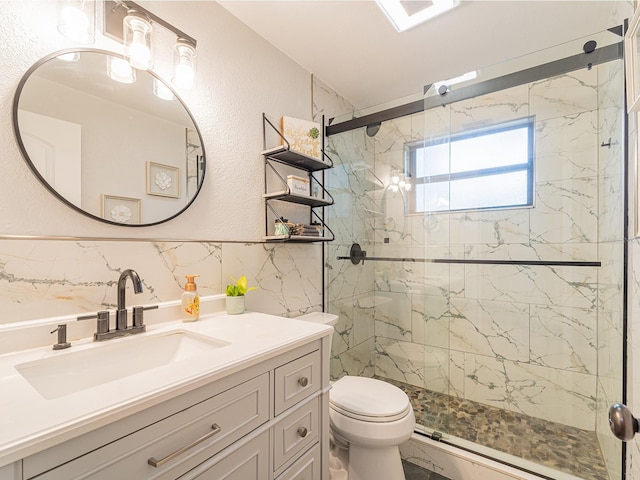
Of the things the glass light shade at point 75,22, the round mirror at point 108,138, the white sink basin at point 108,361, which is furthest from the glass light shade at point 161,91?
the white sink basin at point 108,361

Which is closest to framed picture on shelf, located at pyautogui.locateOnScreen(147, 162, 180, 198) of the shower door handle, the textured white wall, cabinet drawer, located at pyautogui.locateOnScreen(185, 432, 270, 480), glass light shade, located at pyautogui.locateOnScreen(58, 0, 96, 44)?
the textured white wall

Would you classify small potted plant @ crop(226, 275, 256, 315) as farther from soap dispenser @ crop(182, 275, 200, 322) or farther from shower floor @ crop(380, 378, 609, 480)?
shower floor @ crop(380, 378, 609, 480)

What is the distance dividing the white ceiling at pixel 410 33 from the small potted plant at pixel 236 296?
141 cm

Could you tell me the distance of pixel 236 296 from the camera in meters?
1.38

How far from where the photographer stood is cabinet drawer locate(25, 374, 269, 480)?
0.55m

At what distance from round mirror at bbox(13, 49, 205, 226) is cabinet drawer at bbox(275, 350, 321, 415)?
79 centimetres

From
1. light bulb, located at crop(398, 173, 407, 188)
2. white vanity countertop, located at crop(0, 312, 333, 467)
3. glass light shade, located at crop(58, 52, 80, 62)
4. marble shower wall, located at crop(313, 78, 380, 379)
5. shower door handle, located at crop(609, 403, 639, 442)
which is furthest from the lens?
light bulb, located at crop(398, 173, 407, 188)

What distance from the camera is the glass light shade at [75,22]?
0.95 metres

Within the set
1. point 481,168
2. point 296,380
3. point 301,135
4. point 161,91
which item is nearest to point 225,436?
point 296,380

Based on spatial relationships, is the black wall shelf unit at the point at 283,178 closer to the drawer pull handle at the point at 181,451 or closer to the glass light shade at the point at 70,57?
the glass light shade at the point at 70,57

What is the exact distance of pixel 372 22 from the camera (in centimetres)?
163

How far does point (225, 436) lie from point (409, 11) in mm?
1985

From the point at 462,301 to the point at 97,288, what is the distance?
7.12 ft

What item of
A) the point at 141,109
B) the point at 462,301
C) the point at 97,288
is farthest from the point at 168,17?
the point at 462,301
